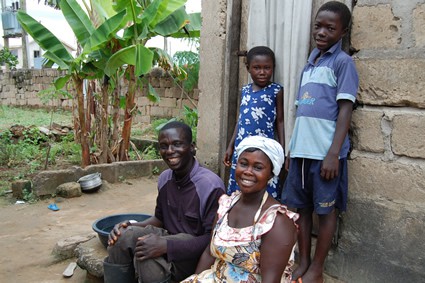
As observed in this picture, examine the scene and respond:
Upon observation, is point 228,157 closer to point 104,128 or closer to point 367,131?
point 367,131

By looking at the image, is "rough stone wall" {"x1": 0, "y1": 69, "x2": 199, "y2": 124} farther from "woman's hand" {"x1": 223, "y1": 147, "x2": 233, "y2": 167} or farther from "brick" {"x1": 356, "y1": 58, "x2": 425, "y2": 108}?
"brick" {"x1": 356, "y1": 58, "x2": 425, "y2": 108}

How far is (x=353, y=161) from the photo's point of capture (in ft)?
7.97

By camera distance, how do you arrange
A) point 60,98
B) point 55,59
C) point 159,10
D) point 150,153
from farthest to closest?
point 60,98, point 150,153, point 55,59, point 159,10

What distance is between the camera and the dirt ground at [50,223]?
3.44m

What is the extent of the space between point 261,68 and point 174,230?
1.22 m

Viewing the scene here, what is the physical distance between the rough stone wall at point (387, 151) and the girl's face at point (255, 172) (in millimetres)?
809

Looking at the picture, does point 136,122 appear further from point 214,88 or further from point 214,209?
point 214,209

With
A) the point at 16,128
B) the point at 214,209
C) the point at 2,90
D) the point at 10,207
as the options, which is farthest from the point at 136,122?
the point at 214,209

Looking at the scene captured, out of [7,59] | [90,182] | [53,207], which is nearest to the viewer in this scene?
[53,207]

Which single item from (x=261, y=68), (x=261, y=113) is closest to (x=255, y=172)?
(x=261, y=113)

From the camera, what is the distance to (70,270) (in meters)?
3.34

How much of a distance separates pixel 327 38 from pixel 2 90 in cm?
1913

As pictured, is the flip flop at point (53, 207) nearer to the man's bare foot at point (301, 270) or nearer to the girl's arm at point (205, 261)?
the girl's arm at point (205, 261)

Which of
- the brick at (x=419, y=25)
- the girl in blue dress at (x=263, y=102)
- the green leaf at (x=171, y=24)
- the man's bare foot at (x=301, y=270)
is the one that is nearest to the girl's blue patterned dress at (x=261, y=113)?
the girl in blue dress at (x=263, y=102)
